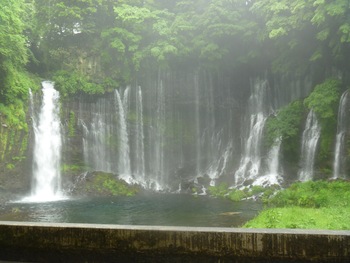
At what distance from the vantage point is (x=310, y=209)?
42.4 feet

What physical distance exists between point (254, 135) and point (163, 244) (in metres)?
23.2

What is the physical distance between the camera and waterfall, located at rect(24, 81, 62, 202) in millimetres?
24000

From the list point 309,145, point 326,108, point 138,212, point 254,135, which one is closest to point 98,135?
point 254,135

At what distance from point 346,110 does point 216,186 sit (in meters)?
9.49

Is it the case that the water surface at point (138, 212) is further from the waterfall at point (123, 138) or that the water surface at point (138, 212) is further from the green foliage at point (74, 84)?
the green foliage at point (74, 84)

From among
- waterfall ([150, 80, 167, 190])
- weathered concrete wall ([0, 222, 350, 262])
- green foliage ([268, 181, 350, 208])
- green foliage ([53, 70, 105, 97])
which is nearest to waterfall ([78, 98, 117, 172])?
green foliage ([53, 70, 105, 97])

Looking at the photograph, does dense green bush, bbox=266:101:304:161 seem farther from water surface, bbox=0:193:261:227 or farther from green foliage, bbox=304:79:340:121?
water surface, bbox=0:193:261:227

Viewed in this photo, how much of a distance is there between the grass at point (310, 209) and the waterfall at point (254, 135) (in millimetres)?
7496

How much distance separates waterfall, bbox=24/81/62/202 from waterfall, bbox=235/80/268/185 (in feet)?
40.9

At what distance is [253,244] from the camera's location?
4.48m

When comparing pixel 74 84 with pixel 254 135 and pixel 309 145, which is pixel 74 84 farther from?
pixel 309 145

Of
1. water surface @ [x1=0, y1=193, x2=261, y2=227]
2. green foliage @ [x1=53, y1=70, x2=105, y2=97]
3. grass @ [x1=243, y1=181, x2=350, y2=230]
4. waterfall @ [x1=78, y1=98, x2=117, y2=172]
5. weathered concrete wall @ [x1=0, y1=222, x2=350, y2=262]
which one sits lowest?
water surface @ [x1=0, y1=193, x2=261, y2=227]

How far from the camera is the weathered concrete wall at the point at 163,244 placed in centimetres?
439

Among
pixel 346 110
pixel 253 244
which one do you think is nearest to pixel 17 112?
pixel 346 110
